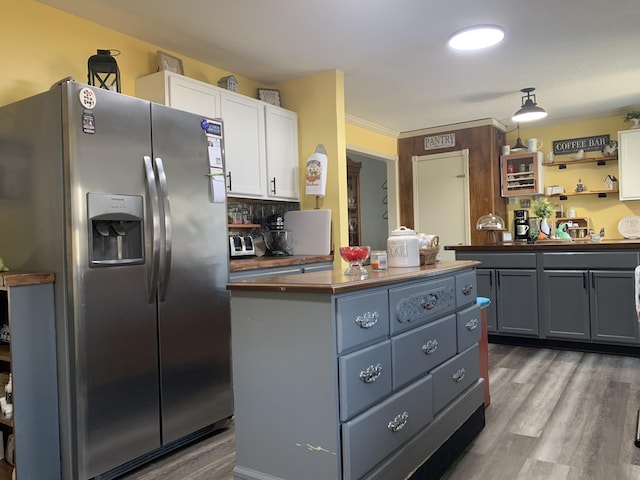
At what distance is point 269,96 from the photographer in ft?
13.3

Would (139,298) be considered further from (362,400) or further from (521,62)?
(521,62)

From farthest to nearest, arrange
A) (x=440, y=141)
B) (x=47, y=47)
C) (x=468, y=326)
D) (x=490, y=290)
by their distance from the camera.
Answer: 1. (x=440, y=141)
2. (x=490, y=290)
3. (x=47, y=47)
4. (x=468, y=326)

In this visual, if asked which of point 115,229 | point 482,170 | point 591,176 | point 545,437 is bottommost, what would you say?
point 545,437

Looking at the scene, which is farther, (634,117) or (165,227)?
(634,117)

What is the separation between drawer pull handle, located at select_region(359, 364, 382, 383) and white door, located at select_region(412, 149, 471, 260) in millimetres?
4812

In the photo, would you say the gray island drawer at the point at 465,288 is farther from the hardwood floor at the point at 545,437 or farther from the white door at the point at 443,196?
the white door at the point at 443,196

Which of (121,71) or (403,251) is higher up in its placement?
(121,71)

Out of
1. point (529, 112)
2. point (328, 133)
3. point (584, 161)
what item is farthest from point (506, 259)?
point (584, 161)

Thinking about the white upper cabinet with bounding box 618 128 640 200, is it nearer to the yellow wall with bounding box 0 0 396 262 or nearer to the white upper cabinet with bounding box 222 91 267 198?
the yellow wall with bounding box 0 0 396 262

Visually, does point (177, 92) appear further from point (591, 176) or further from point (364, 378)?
point (591, 176)

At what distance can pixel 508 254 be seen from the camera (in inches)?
172

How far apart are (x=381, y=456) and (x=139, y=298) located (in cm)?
131

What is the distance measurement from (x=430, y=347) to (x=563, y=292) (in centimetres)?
267

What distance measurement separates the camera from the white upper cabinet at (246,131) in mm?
3090
